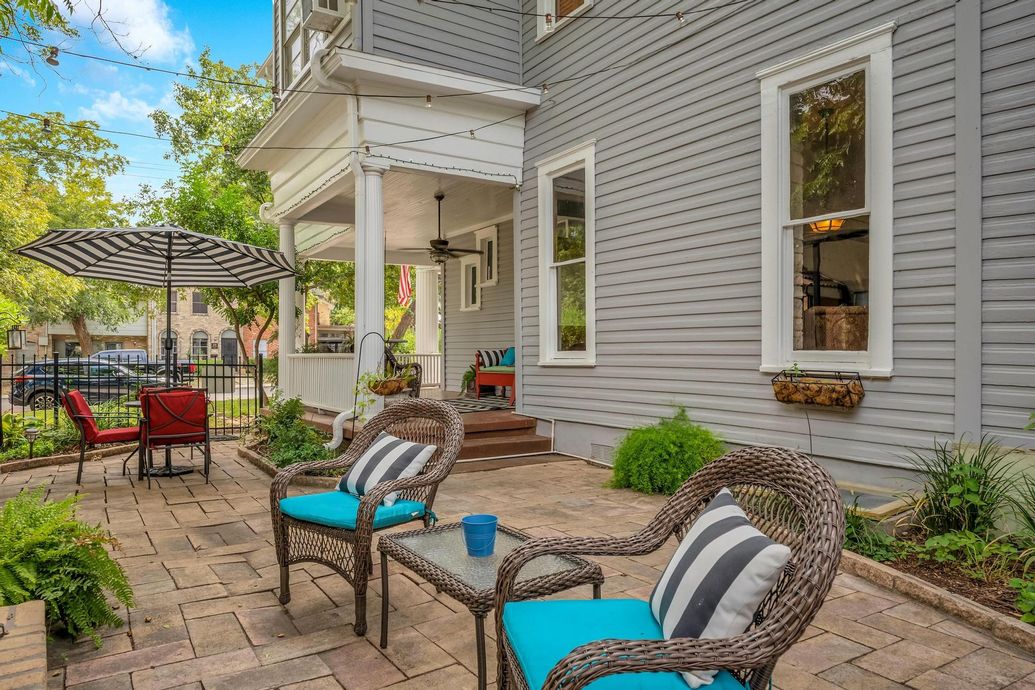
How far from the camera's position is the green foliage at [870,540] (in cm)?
308

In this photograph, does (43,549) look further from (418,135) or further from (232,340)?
(232,340)

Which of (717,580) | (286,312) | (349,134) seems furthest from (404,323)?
(717,580)

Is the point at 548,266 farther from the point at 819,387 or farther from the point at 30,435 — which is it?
the point at 30,435

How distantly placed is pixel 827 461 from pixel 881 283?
1.22 metres

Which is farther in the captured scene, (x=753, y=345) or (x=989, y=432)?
(x=753, y=345)

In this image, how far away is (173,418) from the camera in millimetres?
5355

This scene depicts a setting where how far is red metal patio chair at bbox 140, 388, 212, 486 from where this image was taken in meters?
5.26

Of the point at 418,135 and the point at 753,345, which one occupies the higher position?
the point at 418,135

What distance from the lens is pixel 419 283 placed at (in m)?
12.9

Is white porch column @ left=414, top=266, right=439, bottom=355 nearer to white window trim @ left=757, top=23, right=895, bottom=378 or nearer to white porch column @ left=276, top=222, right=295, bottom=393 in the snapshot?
white porch column @ left=276, top=222, right=295, bottom=393

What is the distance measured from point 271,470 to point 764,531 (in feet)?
15.9

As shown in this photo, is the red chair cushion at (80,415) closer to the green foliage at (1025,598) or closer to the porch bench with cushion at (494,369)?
the porch bench with cushion at (494,369)

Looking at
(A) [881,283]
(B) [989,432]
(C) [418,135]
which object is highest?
(C) [418,135]

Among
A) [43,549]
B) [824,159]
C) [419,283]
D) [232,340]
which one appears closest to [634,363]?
[824,159]
